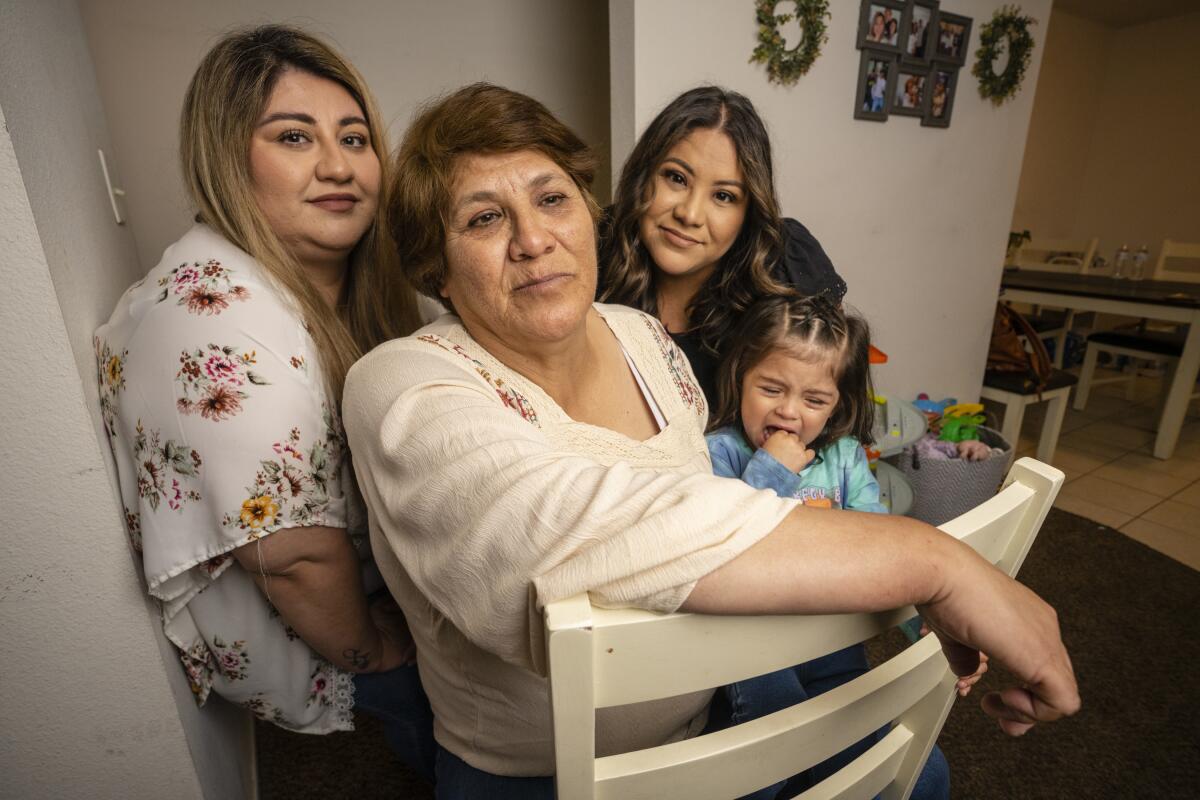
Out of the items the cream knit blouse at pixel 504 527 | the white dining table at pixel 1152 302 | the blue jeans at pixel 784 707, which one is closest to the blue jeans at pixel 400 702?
the cream knit blouse at pixel 504 527

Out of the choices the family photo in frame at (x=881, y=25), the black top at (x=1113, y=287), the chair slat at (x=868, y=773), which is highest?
the family photo in frame at (x=881, y=25)

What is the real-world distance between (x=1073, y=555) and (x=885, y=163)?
1730 millimetres

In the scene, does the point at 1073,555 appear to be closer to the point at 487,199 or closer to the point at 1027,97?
the point at 1027,97

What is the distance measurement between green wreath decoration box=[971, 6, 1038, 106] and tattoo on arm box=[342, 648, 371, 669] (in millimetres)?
3034

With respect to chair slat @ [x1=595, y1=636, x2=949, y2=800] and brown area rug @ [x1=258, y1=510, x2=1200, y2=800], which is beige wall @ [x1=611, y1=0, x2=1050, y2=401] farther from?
chair slat @ [x1=595, y1=636, x2=949, y2=800]

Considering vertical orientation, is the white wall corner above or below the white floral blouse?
above

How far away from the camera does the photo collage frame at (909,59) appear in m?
2.13

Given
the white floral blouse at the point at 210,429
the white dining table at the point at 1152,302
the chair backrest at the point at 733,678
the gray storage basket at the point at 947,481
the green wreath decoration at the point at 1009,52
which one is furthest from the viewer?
the white dining table at the point at 1152,302

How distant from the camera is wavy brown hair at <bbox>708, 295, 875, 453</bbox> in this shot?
128cm

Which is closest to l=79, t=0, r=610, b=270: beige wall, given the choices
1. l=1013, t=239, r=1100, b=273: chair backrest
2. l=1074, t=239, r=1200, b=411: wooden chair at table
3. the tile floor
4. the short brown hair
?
the short brown hair

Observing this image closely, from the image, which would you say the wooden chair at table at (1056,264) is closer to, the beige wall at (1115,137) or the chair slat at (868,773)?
the beige wall at (1115,137)

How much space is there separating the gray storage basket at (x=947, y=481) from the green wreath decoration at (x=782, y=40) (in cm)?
133

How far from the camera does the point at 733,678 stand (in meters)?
0.49

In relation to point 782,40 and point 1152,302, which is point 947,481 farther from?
point 1152,302
